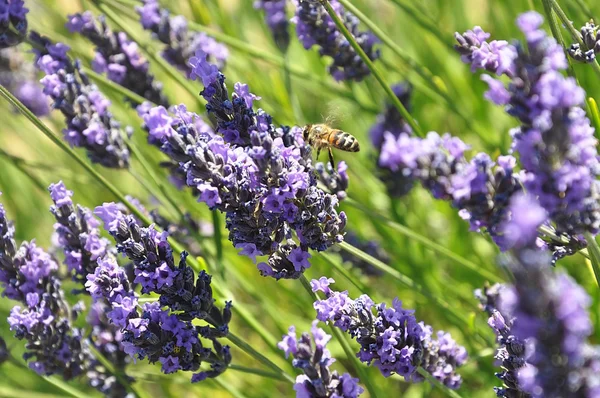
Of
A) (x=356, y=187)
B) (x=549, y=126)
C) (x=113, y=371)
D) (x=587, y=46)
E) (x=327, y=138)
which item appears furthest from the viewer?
(x=356, y=187)

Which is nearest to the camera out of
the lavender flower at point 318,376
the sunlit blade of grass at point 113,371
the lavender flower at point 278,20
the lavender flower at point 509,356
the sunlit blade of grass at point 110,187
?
the lavender flower at point 509,356

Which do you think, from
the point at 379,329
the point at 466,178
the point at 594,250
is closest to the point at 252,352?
the point at 379,329

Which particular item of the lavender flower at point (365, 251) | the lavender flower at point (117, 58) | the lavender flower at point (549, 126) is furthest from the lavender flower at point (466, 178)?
the lavender flower at point (117, 58)

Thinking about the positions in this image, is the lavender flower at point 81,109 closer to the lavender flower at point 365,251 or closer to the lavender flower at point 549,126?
the lavender flower at point 365,251

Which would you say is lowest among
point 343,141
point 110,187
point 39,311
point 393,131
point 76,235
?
point 39,311

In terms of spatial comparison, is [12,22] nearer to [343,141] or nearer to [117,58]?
[117,58]

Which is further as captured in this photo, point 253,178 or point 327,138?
point 327,138

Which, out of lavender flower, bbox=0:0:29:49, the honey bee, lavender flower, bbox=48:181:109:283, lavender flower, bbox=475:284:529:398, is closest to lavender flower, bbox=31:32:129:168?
lavender flower, bbox=0:0:29:49
